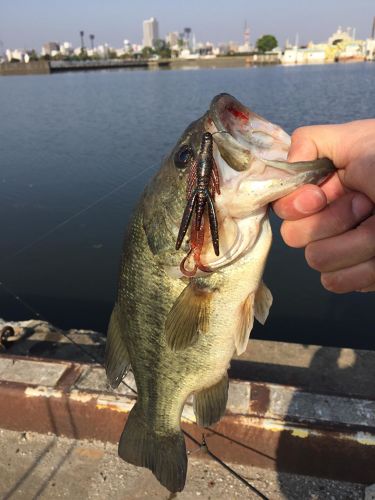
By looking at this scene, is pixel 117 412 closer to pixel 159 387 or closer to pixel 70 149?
pixel 159 387

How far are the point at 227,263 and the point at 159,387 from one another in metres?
0.84

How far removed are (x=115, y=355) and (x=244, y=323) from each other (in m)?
0.74

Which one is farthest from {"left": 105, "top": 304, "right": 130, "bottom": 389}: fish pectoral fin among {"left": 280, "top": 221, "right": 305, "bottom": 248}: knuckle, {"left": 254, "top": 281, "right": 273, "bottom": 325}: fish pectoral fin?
{"left": 280, "top": 221, "right": 305, "bottom": 248}: knuckle

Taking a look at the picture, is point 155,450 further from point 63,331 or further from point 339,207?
point 63,331

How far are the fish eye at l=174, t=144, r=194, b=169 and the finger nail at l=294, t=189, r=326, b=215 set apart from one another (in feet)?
1.48

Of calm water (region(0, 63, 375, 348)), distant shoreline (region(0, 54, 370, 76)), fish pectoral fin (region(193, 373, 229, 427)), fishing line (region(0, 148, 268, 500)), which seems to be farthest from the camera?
distant shoreline (region(0, 54, 370, 76))

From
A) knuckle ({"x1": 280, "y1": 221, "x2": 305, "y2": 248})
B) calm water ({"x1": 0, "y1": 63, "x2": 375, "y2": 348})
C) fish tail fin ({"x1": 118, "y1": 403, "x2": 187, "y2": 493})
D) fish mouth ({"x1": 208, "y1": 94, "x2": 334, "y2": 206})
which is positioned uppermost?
fish mouth ({"x1": 208, "y1": 94, "x2": 334, "y2": 206})

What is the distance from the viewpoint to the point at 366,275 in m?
1.84

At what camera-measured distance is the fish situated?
5.24 ft

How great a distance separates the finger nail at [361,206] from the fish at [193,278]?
179 mm

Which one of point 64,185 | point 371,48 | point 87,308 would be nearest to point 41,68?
point 371,48

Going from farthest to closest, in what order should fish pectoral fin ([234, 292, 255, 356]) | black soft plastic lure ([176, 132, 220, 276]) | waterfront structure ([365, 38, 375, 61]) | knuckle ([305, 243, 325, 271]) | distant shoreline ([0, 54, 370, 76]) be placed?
waterfront structure ([365, 38, 375, 61]) < distant shoreline ([0, 54, 370, 76]) < fish pectoral fin ([234, 292, 255, 356]) < knuckle ([305, 243, 325, 271]) < black soft plastic lure ([176, 132, 220, 276])

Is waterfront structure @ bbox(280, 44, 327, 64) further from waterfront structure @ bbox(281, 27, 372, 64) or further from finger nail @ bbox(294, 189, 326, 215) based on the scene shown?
finger nail @ bbox(294, 189, 326, 215)

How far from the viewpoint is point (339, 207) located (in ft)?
5.69
